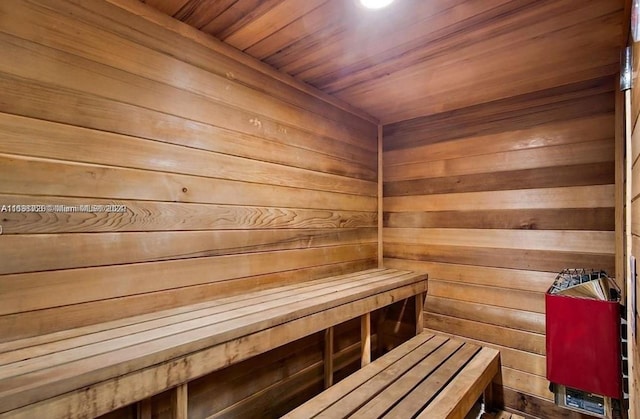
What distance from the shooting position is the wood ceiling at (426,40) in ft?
4.59

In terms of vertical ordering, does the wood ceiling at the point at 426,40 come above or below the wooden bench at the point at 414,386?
above

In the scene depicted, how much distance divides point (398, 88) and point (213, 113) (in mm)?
1225

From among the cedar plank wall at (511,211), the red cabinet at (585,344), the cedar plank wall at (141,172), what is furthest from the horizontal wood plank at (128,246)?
the red cabinet at (585,344)

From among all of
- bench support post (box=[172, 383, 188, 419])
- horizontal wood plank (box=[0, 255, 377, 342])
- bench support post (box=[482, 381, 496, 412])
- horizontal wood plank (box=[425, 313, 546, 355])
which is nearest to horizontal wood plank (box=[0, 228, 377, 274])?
horizontal wood plank (box=[0, 255, 377, 342])

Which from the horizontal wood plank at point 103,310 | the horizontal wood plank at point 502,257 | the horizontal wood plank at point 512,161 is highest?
the horizontal wood plank at point 512,161

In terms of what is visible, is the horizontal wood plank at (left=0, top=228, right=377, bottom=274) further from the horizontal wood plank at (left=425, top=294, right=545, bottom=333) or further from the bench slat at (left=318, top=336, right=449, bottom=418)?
the horizontal wood plank at (left=425, top=294, right=545, bottom=333)

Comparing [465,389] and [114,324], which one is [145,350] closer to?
[114,324]

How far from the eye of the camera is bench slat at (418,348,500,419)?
4.75ft

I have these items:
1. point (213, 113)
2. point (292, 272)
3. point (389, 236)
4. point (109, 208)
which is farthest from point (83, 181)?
point (389, 236)

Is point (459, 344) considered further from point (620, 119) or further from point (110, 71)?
point (110, 71)

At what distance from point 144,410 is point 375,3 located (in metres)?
1.92

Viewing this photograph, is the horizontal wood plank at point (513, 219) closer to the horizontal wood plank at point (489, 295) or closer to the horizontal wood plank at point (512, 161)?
the horizontal wood plank at point (512, 161)

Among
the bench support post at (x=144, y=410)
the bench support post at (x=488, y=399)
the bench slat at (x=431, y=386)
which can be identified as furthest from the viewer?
the bench support post at (x=488, y=399)

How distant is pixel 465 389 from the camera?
1.62 meters
